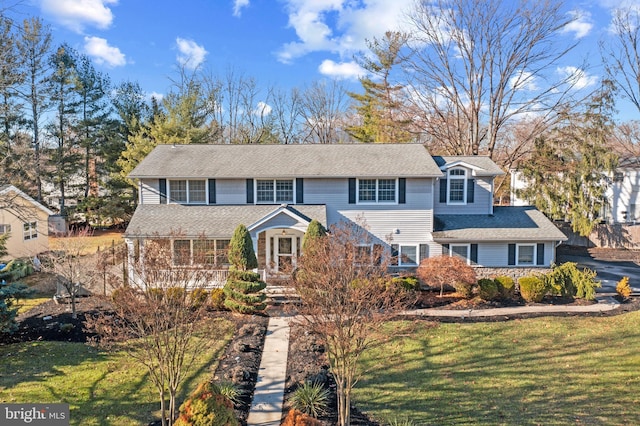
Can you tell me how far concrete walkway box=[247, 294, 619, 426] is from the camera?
7628 mm

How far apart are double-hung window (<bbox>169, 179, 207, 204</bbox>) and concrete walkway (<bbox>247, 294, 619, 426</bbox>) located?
25.5 feet

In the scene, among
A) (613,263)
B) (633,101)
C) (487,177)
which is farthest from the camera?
(633,101)

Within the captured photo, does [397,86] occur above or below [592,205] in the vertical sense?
above

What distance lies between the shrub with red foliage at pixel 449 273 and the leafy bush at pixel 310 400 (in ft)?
28.0

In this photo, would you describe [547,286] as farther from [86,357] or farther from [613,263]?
[86,357]

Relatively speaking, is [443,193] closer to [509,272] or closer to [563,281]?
[509,272]

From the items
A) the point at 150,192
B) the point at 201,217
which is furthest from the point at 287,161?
the point at 150,192

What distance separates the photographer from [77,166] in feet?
109

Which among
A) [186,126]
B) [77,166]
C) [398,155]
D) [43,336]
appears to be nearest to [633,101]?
[398,155]

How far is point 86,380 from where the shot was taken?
8906 mm

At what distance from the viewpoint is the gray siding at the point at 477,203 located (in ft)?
62.5

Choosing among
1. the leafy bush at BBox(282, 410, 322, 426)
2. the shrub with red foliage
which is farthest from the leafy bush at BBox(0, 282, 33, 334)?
the shrub with red foliage

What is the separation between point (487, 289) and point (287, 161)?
10.9 m

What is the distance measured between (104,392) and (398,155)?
1593 centimetres
